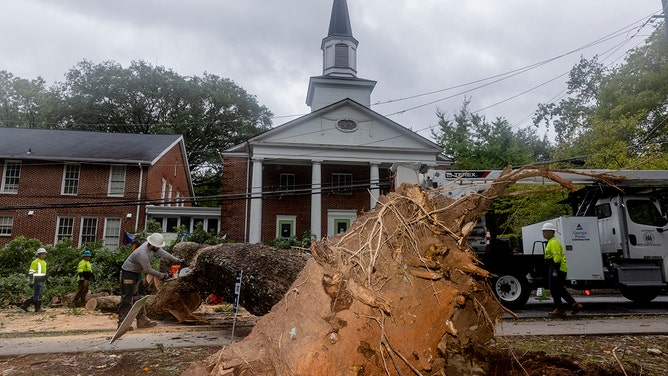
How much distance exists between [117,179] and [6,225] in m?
5.67

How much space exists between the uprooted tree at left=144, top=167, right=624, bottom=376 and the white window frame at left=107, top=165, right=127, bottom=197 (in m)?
22.6

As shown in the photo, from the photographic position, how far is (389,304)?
2.76 m

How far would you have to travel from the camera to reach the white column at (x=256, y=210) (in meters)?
19.8

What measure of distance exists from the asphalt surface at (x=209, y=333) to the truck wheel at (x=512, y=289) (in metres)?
0.53

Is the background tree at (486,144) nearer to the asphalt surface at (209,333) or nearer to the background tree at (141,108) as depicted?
the asphalt surface at (209,333)

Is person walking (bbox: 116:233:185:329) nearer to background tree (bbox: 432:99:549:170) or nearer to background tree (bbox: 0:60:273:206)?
background tree (bbox: 432:99:549:170)

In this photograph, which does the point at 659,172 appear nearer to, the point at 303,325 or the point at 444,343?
the point at 444,343

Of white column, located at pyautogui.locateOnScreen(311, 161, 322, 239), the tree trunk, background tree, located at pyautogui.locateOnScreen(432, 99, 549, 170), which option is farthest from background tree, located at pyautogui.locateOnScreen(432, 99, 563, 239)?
the tree trunk

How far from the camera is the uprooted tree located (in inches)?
97.9

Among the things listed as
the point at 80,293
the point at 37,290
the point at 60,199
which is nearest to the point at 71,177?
the point at 60,199

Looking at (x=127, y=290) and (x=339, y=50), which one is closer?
(x=127, y=290)

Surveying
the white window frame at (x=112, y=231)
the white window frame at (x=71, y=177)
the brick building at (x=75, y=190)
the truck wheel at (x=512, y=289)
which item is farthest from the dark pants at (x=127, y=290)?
the white window frame at (x=71, y=177)

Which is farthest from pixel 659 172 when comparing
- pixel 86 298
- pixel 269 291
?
pixel 86 298

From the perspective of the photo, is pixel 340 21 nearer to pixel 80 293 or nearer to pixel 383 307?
pixel 80 293
